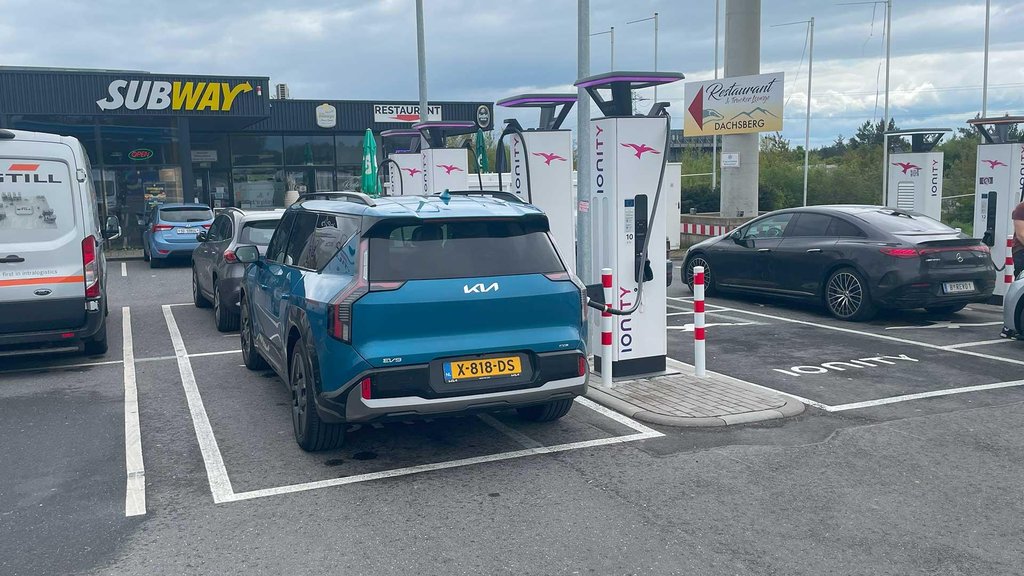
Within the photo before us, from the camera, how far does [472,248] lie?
6.04 metres

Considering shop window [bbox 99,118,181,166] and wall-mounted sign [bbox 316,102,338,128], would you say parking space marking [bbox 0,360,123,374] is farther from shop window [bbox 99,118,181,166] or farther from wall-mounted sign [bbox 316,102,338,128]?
wall-mounted sign [bbox 316,102,338,128]

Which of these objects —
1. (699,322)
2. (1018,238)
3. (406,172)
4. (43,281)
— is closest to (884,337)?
(1018,238)

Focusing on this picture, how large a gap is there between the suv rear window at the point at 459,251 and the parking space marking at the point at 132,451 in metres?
1.96

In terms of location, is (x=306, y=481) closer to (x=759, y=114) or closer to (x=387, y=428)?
(x=387, y=428)

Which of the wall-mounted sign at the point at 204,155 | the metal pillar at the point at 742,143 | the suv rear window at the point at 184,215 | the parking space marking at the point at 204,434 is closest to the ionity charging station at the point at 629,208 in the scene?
the parking space marking at the point at 204,434

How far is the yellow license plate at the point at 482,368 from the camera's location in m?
5.73

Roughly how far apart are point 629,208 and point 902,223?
5360 mm

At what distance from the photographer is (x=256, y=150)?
30.7 m

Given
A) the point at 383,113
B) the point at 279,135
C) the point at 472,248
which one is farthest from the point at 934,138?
the point at 279,135

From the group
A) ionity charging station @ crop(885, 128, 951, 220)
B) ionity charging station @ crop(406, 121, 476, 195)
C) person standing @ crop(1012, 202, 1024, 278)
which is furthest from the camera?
ionity charging station @ crop(406, 121, 476, 195)

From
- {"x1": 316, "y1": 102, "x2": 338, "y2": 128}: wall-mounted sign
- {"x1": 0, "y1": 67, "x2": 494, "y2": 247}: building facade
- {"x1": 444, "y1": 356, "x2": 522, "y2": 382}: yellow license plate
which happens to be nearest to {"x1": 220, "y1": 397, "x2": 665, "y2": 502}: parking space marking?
{"x1": 444, "y1": 356, "x2": 522, "y2": 382}: yellow license plate

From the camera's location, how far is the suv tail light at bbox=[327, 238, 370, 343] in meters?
Result: 5.66

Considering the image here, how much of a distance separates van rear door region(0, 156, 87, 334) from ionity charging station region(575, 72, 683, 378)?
17.5ft

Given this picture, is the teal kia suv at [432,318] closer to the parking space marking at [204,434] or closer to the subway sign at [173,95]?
the parking space marking at [204,434]
